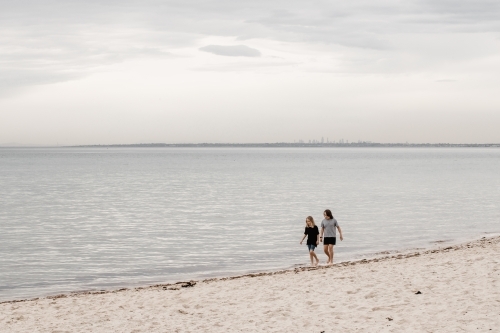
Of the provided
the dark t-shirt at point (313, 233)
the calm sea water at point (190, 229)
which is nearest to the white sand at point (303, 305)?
the dark t-shirt at point (313, 233)

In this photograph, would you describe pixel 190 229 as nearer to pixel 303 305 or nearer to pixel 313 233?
pixel 313 233

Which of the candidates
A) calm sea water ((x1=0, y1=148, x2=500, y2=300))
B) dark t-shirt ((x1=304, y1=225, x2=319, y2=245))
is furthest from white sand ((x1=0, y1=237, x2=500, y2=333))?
calm sea water ((x1=0, y1=148, x2=500, y2=300))

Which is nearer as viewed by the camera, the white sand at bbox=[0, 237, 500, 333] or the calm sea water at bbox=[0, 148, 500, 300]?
the white sand at bbox=[0, 237, 500, 333]

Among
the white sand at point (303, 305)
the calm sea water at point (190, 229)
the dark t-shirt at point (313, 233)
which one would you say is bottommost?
the calm sea water at point (190, 229)

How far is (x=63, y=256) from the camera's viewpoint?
24.4m

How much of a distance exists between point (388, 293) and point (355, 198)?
135ft

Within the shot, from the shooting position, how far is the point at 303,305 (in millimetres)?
13172

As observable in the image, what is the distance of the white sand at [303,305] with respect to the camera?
11609 millimetres

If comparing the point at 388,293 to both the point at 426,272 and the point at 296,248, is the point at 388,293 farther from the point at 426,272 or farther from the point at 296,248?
the point at 296,248

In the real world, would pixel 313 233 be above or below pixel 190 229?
above

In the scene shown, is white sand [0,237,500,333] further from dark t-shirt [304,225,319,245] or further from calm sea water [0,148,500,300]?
calm sea water [0,148,500,300]

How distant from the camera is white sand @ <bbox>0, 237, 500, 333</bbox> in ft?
38.1

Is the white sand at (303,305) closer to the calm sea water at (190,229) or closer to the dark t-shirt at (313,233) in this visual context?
the dark t-shirt at (313,233)

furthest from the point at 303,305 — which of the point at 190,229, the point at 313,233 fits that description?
the point at 190,229
